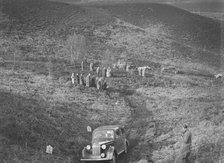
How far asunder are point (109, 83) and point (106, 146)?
13810 mm

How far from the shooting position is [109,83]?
27359mm

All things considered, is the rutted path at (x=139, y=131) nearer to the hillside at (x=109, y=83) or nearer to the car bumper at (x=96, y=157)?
the hillside at (x=109, y=83)

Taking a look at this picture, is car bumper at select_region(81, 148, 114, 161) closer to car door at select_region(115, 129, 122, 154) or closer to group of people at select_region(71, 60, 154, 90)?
car door at select_region(115, 129, 122, 154)

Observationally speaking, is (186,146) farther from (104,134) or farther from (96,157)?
(104,134)

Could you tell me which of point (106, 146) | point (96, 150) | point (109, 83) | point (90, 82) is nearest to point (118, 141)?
point (106, 146)

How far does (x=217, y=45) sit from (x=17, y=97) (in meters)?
25.0

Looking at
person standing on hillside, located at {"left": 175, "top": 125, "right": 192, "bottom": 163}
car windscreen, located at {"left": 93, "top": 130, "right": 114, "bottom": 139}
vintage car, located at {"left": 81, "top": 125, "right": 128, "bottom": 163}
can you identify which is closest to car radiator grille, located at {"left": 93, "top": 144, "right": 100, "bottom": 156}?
vintage car, located at {"left": 81, "top": 125, "right": 128, "bottom": 163}

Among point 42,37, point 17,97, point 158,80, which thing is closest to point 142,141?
point 17,97

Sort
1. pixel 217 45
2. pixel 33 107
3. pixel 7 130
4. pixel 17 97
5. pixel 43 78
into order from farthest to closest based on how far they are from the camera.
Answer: pixel 217 45 → pixel 43 78 → pixel 17 97 → pixel 33 107 → pixel 7 130

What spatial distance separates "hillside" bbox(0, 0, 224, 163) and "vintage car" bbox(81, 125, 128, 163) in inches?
23.1

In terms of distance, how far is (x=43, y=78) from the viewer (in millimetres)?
26922

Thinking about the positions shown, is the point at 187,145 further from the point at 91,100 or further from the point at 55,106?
the point at 91,100

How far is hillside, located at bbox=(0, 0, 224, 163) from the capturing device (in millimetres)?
14141

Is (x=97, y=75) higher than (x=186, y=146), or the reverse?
(x=186, y=146)
